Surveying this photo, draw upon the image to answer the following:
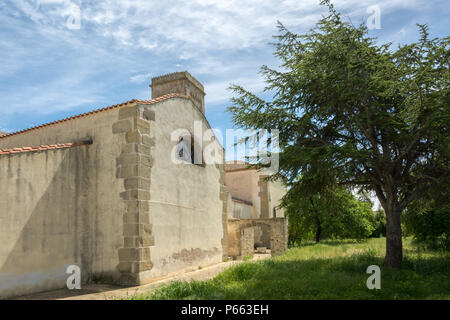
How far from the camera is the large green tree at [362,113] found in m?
8.66

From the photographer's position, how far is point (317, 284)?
7.76m

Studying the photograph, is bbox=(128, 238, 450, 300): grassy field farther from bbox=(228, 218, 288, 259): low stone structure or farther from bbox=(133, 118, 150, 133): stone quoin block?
bbox=(228, 218, 288, 259): low stone structure

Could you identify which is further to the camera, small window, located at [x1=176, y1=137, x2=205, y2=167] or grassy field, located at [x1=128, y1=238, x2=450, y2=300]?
small window, located at [x1=176, y1=137, x2=205, y2=167]

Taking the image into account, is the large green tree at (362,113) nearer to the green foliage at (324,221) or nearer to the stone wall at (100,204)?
the stone wall at (100,204)

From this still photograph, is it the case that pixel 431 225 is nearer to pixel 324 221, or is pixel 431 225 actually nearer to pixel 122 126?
pixel 324 221

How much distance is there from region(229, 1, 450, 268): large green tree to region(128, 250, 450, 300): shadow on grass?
1166 millimetres

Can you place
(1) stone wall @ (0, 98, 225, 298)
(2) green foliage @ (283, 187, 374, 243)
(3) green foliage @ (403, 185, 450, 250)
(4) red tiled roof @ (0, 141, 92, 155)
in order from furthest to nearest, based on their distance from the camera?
(2) green foliage @ (283, 187, 374, 243) < (3) green foliage @ (403, 185, 450, 250) < (4) red tiled roof @ (0, 141, 92, 155) < (1) stone wall @ (0, 98, 225, 298)

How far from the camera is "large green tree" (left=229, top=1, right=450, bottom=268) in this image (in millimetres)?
8664

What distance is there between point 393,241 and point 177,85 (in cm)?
1170

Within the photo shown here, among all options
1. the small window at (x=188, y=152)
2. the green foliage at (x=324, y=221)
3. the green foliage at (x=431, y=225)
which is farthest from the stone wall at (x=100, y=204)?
the green foliage at (x=324, y=221)

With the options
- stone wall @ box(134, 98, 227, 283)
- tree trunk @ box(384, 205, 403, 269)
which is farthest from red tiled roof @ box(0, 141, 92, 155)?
tree trunk @ box(384, 205, 403, 269)

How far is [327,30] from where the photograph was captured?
32.9 ft

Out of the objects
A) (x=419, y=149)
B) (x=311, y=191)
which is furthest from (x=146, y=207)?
(x=419, y=149)

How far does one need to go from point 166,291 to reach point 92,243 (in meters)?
3.73
